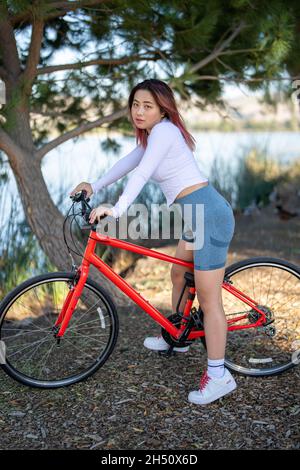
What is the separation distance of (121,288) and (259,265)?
2.20 feet

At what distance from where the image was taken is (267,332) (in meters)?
2.77

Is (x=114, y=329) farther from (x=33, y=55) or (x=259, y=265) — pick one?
(x=33, y=55)

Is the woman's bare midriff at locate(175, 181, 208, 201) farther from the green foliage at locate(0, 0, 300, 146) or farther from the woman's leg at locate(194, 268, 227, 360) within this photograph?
the green foliage at locate(0, 0, 300, 146)

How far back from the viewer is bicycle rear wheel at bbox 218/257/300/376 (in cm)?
275

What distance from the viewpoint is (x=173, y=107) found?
254 centimetres

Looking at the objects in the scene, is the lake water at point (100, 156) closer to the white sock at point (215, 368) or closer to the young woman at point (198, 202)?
the young woman at point (198, 202)

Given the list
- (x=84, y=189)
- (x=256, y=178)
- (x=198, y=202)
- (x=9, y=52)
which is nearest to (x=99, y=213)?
(x=84, y=189)

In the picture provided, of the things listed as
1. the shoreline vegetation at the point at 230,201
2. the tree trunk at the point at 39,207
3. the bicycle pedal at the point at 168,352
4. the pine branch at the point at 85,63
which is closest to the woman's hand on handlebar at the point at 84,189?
the bicycle pedal at the point at 168,352

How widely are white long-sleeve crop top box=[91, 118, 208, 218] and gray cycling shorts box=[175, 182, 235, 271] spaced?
0.07m

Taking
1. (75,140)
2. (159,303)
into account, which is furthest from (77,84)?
(159,303)

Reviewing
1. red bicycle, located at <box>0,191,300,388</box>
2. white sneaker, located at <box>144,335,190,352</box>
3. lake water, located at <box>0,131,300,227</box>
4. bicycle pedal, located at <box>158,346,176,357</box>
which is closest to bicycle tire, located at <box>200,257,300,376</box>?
red bicycle, located at <box>0,191,300,388</box>

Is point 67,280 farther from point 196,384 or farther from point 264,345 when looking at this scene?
point 264,345

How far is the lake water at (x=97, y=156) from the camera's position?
546 centimetres

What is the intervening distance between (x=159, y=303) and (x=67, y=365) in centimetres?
118
